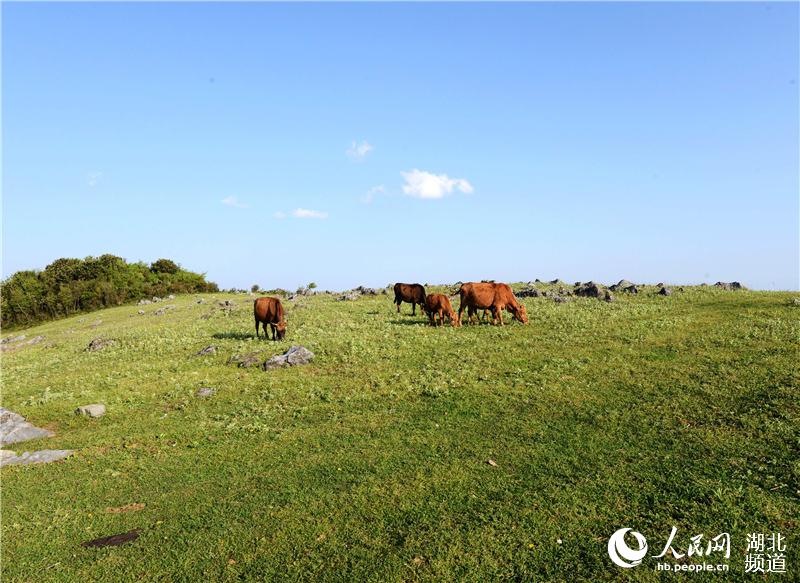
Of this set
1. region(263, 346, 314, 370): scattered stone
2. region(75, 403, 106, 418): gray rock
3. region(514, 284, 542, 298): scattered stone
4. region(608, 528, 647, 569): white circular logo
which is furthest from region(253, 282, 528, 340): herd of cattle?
region(608, 528, 647, 569): white circular logo

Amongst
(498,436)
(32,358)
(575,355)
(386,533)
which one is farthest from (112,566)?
(32,358)

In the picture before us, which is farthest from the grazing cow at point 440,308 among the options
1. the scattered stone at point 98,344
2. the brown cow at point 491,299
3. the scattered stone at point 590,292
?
the scattered stone at point 98,344

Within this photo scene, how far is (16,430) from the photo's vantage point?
15.3 metres

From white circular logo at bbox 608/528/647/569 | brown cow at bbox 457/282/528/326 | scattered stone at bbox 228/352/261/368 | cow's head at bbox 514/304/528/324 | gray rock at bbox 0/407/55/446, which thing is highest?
brown cow at bbox 457/282/528/326

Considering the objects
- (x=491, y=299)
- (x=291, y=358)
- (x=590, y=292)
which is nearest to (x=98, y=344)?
(x=291, y=358)

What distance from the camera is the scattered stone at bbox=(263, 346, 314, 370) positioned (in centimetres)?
2066

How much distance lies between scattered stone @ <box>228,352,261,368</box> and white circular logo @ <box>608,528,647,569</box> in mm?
16649

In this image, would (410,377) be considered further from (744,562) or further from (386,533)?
(744,562)

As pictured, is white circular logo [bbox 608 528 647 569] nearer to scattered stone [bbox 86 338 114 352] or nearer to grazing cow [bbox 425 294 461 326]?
grazing cow [bbox 425 294 461 326]

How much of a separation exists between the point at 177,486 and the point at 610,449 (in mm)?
10416

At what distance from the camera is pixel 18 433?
49.8 ft

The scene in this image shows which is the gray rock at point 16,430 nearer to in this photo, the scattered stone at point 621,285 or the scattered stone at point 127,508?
the scattered stone at point 127,508

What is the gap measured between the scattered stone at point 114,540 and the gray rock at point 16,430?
811cm

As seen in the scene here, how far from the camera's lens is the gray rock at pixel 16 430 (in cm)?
1491
